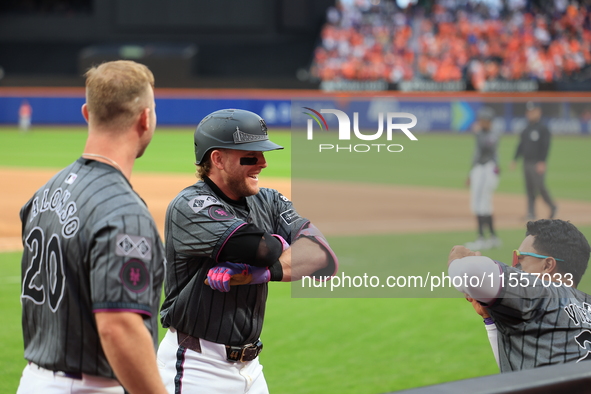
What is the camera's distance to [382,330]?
759 centimetres

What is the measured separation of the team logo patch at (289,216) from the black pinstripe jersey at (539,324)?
1.00 meters

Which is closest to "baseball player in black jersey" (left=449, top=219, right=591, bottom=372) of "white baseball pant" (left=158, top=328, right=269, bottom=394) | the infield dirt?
"white baseball pant" (left=158, top=328, right=269, bottom=394)

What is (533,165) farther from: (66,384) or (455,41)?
(455,41)

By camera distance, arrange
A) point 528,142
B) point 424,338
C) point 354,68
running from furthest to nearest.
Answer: point 354,68, point 528,142, point 424,338

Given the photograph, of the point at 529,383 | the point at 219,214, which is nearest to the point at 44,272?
the point at 219,214

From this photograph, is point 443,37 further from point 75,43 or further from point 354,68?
point 75,43

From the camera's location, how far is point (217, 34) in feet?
124

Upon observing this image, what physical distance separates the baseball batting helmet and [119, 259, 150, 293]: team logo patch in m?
0.86

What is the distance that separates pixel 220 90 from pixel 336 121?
28.8 m

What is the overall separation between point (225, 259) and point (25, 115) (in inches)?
1225

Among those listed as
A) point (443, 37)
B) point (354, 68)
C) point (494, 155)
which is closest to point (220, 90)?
point (354, 68)

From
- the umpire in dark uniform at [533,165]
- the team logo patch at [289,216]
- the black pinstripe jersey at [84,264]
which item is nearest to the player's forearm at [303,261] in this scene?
the team logo patch at [289,216]

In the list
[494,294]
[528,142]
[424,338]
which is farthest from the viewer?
[528,142]

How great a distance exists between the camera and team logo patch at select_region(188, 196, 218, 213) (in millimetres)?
2992
